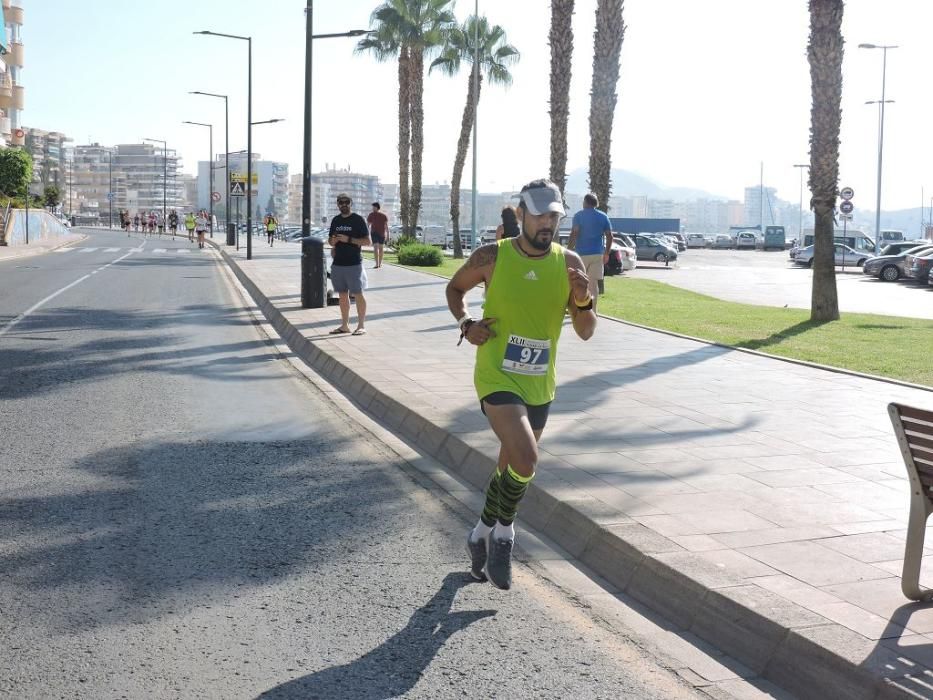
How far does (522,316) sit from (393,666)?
1.60 m

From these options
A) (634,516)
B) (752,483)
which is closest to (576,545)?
(634,516)

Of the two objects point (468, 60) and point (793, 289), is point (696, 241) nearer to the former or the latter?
point (468, 60)

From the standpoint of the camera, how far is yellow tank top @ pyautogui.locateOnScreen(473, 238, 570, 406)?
475 centimetres

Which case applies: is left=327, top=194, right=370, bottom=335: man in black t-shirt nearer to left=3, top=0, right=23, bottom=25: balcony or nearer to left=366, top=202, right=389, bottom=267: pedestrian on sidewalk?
left=366, top=202, right=389, bottom=267: pedestrian on sidewalk

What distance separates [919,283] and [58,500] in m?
36.0

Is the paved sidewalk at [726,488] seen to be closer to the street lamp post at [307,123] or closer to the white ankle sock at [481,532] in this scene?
the white ankle sock at [481,532]

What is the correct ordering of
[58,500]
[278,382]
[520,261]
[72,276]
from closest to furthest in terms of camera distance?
[520,261], [58,500], [278,382], [72,276]

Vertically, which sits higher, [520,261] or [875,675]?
[520,261]

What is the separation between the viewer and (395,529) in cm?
584

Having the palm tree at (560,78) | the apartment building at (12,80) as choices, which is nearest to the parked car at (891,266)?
the palm tree at (560,78)

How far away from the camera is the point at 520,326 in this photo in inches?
188

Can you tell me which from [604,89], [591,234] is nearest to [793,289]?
[604,89]

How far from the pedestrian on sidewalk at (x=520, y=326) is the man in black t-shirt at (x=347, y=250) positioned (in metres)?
9.47

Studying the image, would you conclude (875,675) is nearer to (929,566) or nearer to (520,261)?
(929,566)
